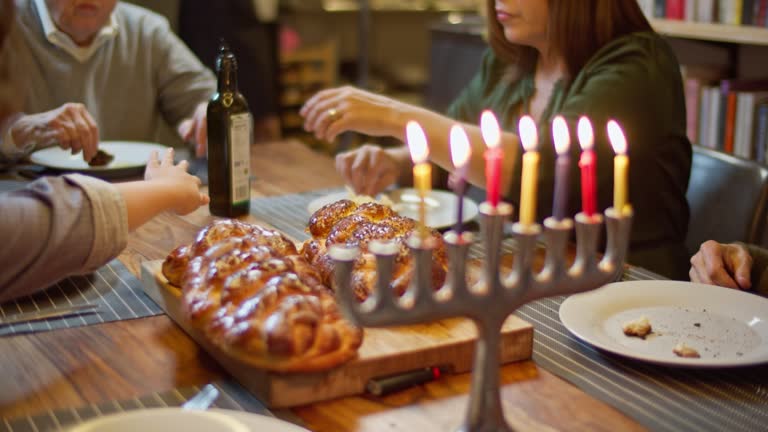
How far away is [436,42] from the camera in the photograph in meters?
4.28

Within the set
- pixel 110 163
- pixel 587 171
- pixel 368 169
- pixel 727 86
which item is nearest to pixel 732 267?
pixel 587 171

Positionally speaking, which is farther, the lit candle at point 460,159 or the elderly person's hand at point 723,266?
the elderly person's hand at point 723,266

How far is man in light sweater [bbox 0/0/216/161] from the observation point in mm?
2385

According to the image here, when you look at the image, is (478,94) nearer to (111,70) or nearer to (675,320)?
(111,70)

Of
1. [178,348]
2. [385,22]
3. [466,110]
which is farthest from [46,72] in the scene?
[385,22]

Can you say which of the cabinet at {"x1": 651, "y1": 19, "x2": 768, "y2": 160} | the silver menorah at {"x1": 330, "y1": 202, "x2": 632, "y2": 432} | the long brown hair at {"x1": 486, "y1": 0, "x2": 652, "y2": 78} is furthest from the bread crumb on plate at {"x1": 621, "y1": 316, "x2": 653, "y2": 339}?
the cabinet at {"x1": 651, "y1": 19, "x2": 768, "y2": 160}

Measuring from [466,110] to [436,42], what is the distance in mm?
1972

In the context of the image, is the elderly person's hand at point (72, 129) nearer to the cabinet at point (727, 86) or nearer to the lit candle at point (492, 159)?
the lit candle at point (492, 159)

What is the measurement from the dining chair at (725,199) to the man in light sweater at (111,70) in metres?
1.15

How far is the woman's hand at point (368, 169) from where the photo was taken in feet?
6.40

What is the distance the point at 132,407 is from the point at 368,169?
1048mm

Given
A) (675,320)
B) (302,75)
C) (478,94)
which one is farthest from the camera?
(302,75)

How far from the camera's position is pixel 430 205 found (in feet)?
6.11

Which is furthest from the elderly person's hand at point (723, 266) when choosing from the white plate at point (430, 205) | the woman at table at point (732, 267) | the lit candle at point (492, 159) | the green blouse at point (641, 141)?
the lit candle at point (492, 159)
